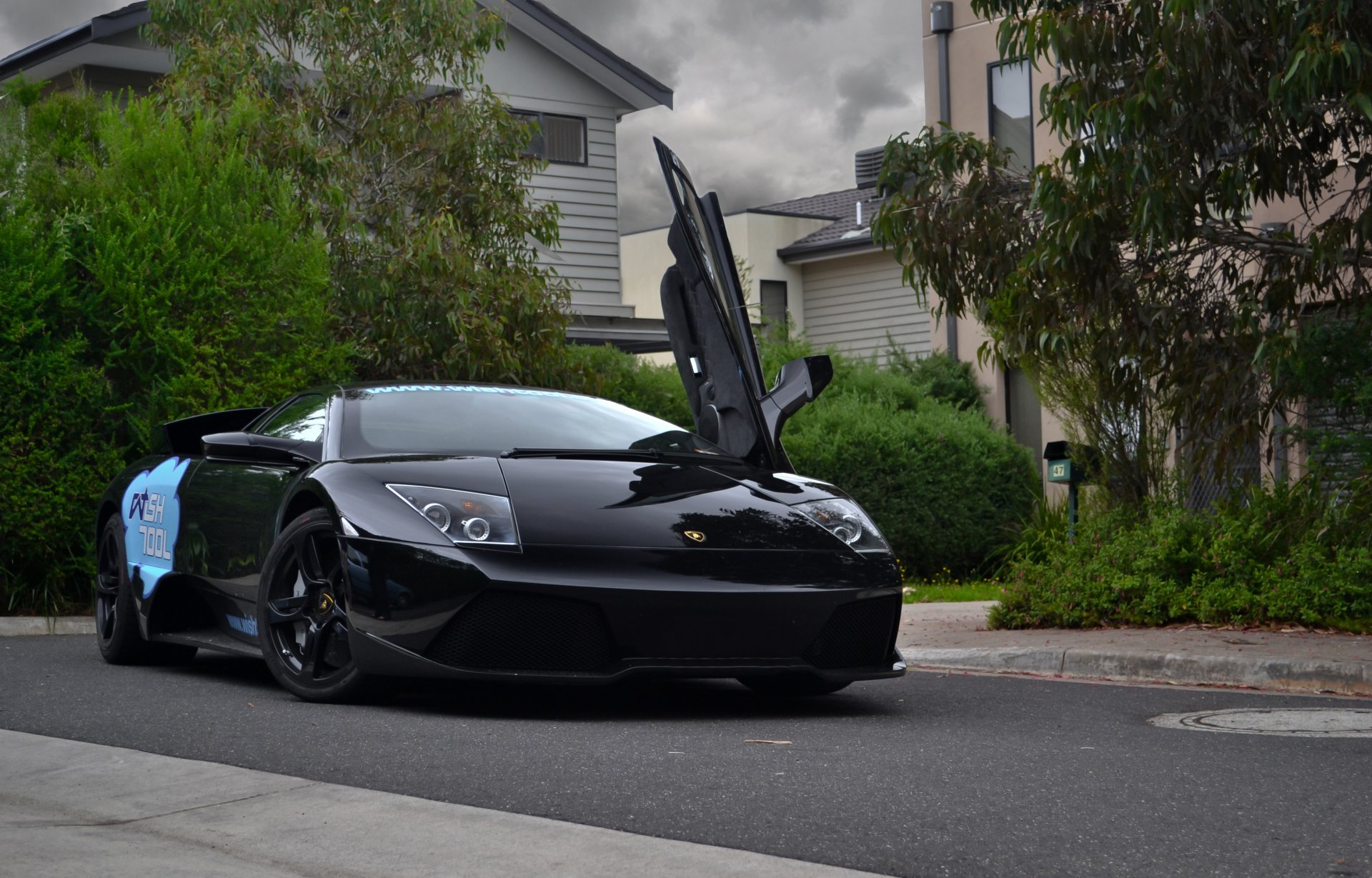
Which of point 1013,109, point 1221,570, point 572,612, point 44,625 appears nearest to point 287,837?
point 572,612

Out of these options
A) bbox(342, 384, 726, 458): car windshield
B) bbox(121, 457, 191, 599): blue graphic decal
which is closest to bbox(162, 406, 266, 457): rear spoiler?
bbox(121, 457, 191, 599): blue graphic decal

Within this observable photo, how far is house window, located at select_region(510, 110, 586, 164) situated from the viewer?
22031 millimetres

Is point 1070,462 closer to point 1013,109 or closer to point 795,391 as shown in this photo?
point 795,391

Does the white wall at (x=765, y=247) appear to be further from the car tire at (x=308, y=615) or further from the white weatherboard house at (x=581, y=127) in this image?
the car tire at (x=308, y=615)

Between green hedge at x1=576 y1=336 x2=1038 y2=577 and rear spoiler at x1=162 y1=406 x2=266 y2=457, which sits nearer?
rear spoiler at x1=162 y1=406 x2=266 y2=457

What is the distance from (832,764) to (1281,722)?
7.81 feet

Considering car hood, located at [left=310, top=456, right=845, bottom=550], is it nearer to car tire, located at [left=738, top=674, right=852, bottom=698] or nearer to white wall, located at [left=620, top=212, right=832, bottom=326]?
car tire, located at [left=738, top=674, right=852, bottom=698]

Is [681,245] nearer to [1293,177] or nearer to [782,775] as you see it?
[782,775]

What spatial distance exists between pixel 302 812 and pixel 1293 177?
7117 mm

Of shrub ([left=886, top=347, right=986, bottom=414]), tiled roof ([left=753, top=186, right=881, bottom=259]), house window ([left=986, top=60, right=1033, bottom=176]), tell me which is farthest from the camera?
tiled roof ([left=753, top=186, right=881, bottom=259])

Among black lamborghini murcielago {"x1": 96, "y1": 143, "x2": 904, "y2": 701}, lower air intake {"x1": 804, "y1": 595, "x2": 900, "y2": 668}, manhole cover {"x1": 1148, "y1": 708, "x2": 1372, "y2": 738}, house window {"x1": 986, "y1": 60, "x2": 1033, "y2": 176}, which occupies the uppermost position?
house window {"x1": 986, "y1": 60, "x2": 1033, "y2": 176}

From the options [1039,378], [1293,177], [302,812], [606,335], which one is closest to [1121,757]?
[302,812]

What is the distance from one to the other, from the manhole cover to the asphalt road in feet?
0.54

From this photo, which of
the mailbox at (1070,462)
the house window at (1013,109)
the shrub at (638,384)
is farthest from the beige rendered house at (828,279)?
the mailbox at (1070,462)
